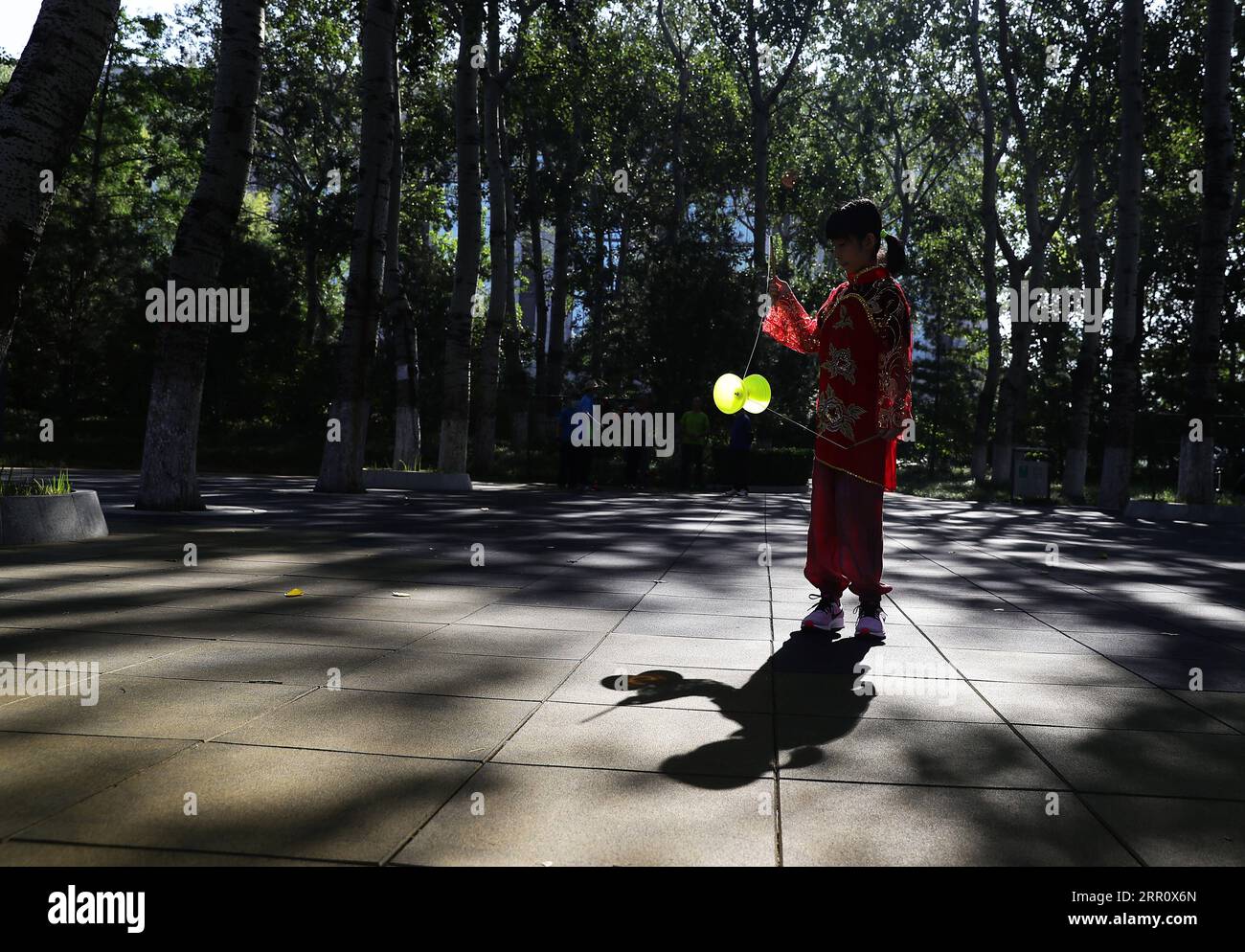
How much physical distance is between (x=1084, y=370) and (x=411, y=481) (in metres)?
19.0

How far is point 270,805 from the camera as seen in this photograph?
2.68 m

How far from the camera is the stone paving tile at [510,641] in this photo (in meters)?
4.77

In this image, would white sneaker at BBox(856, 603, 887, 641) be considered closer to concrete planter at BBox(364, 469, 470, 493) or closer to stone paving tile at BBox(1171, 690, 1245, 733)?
stone paving tile at BBox(1171, 690, 1245, 733)

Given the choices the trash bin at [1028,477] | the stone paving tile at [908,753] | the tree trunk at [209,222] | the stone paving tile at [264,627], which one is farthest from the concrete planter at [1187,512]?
the stone paving tile at [264,627]

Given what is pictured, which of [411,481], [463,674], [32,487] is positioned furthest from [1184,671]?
[411,481]

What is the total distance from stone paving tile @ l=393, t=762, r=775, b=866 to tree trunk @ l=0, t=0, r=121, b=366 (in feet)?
21.1

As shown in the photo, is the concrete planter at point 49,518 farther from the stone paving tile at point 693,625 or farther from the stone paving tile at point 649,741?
the stone paving tile at point 649,741

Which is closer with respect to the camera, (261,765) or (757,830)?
(757,830)

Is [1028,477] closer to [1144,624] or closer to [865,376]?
[1144,624]

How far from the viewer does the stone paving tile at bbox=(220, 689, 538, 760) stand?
3225 mm

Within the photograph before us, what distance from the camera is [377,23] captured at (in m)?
14.6
